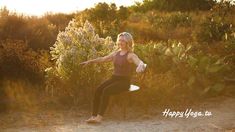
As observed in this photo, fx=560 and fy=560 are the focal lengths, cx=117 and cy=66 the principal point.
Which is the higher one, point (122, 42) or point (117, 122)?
point (122, 42)

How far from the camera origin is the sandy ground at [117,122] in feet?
29.9

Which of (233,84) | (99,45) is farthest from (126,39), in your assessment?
(233,84)

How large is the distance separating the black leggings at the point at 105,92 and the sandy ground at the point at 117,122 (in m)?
0.27

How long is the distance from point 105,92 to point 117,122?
2.11 ft

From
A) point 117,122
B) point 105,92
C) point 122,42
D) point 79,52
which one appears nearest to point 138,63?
point 122,42

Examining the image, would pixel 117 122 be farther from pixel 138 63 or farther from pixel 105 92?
pixel 138 63

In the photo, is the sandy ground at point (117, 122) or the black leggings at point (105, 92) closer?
the sandy ground at point (117, 122)

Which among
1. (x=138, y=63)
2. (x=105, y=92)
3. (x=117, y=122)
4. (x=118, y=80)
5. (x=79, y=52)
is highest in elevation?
(x=79, y=52)

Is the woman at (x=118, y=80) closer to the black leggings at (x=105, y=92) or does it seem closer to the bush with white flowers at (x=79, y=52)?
the black leggings at (x=105, y=92)

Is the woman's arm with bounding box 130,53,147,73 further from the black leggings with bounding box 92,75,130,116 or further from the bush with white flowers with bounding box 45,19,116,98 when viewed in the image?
the bush with white flowers with bounding box 45,19,116,98

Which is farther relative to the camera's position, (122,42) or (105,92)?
(122,42)

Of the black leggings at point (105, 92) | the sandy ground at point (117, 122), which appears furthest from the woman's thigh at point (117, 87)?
the sandy ground at point (117, 122)

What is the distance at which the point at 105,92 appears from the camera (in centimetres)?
939

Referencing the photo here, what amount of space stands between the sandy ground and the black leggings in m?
0.27
